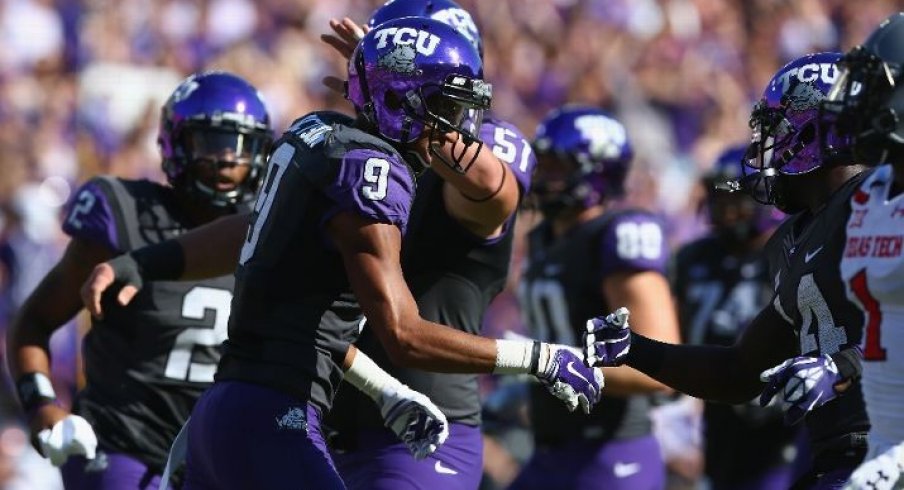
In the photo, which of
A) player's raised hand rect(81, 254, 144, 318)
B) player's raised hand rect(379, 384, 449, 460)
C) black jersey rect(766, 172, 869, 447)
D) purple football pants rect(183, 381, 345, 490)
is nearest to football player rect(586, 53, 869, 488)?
black jersey rect(766, 172, 869, 447)

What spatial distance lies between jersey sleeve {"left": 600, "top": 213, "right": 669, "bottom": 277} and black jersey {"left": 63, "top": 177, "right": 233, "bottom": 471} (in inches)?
61.5

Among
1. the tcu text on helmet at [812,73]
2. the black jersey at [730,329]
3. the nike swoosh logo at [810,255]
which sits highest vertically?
the tcu text on helmet at [812,73]

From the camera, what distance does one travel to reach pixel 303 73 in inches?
492

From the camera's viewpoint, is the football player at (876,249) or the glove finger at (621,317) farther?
the glove finger at (621,317)

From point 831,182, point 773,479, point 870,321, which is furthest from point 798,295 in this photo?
point 773,479

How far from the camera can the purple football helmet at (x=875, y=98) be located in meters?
3.45

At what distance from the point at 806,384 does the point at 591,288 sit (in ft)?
9.39

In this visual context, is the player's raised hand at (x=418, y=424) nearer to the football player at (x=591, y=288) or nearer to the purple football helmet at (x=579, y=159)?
the football player at (x=591, y=288)

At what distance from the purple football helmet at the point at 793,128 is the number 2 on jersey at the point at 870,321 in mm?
719

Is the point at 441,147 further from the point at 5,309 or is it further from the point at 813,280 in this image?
the point at 5,309

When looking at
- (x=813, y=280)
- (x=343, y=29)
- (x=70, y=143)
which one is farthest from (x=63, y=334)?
Answer: (x=813, y=280)

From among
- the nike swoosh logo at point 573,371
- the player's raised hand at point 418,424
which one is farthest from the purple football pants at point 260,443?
the nike swoosh logo at point 573,371

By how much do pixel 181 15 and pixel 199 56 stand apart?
0.38 m

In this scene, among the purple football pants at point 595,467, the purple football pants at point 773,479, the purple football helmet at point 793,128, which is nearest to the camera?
the purple football helmet at point 793,128
